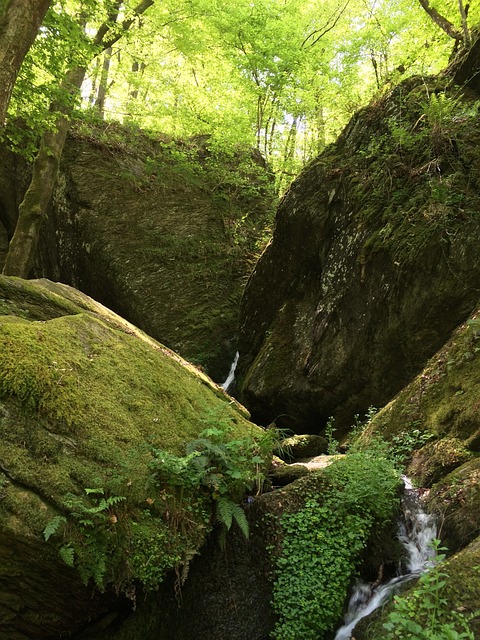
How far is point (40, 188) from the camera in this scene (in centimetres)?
1043

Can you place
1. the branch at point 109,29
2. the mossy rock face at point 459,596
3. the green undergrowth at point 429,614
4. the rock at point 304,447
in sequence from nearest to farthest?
the green undergrowth at point 429,614 → the mossy rock face at point 459,596 → the rock at point 304,447 → the branch at point 109,29

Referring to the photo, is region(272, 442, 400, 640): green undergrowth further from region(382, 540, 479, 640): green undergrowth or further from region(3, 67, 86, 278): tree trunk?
region(3, 67, 86, 278): tree trunk

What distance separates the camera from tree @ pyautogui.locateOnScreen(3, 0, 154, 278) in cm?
976

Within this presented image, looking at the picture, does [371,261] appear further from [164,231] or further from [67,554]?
[164,231]

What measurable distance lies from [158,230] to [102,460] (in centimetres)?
1085

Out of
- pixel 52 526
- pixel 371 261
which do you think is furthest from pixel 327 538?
pixel 371 261

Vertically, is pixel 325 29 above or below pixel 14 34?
above

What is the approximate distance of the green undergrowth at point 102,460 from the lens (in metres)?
3.19

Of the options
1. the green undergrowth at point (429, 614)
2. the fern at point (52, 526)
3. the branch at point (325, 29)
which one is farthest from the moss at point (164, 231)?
the green undergrowth at point (429, 614)

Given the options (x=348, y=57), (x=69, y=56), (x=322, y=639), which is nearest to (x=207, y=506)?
(x=322, y=639)

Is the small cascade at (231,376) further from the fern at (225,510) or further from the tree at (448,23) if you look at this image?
the tree at (448,23)

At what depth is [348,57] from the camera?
571 inches

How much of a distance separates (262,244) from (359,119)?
457cm

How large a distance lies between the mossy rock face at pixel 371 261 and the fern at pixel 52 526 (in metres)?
6.18
